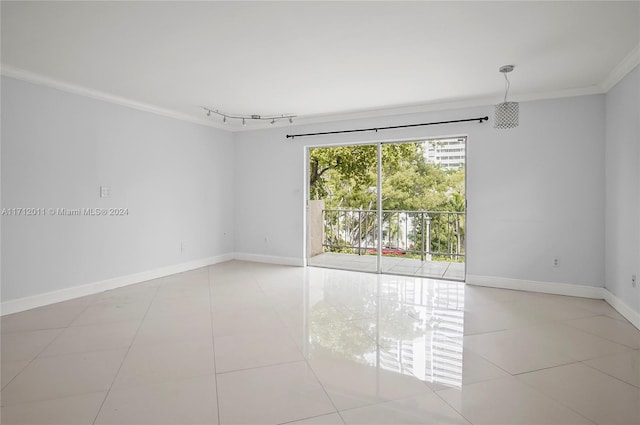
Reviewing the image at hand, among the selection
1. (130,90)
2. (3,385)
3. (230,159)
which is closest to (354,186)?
(230,159)

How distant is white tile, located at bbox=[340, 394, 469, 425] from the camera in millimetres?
1839

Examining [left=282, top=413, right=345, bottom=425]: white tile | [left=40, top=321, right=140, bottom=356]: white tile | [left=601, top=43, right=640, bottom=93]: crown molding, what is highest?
[left=601, top=43, right=640, bottom=93]: crown molding

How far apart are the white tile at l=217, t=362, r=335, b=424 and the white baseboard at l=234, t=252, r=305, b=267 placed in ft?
11.4

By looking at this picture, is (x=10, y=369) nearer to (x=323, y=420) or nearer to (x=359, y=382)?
(x=323, y=420)

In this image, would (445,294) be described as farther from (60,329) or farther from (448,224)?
(60,329)

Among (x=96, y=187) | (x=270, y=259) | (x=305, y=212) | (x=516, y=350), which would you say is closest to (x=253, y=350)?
(x=516, y=350)

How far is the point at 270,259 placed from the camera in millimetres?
6184

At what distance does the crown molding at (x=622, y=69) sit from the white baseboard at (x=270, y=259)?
458cm

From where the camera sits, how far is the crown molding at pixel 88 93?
136 inches

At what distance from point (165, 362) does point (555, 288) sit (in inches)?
171

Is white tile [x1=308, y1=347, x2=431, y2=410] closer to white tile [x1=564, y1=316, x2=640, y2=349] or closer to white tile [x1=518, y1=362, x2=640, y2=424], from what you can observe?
white tile [x1=518, y1=362, x2=640, y2=424]

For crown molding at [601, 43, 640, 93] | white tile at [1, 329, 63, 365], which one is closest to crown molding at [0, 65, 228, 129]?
white tile at [1, 329, 63, 365]

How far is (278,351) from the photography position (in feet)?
8.82
